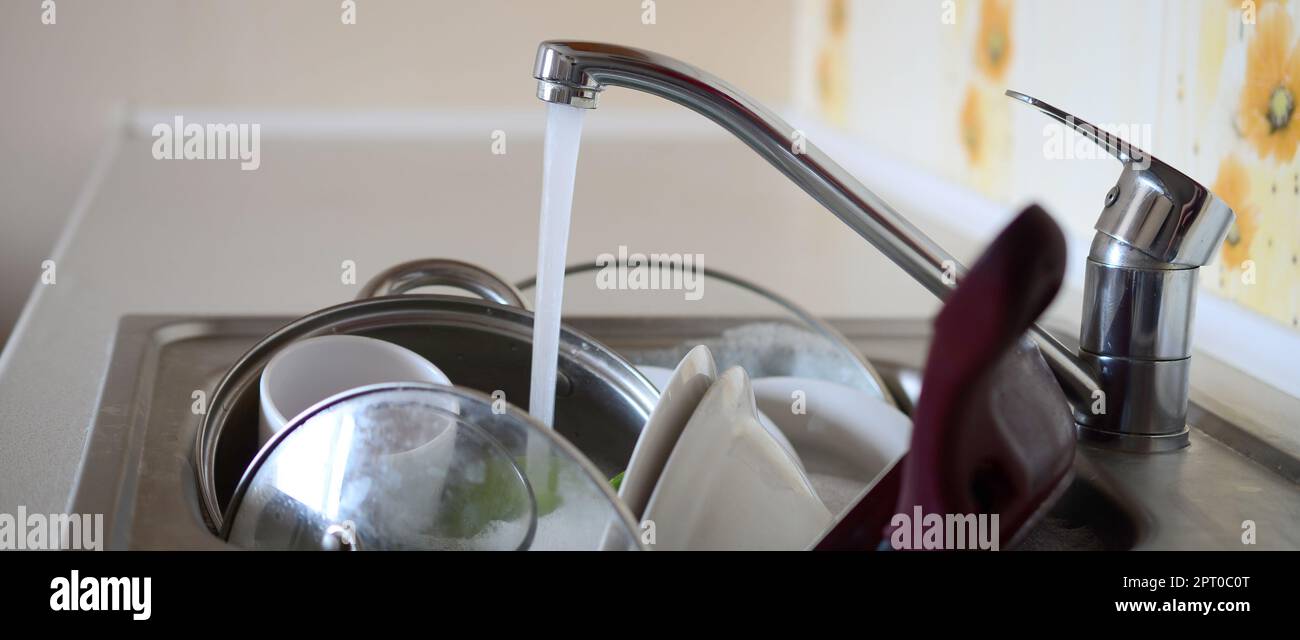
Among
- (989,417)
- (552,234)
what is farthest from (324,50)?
(989,417)

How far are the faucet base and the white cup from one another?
0.36 m

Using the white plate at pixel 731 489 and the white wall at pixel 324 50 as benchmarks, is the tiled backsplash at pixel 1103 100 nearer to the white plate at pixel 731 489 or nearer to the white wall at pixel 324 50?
the white plate at pixel 731 489

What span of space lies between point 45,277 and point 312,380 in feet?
1.82

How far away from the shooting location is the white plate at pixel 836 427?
77 cm

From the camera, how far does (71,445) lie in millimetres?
630

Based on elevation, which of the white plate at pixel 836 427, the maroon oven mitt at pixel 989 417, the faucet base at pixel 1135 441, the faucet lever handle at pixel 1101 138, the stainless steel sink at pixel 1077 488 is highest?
the faucet lever handle at pixel 1101 138

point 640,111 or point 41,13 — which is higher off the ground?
point 41,13

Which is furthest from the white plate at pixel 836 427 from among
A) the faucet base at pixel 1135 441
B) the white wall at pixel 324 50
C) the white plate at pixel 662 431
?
the white wall at pixel 324 50

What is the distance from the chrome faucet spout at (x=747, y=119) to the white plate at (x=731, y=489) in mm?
111

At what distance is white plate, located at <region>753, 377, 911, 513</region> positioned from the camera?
0.77m

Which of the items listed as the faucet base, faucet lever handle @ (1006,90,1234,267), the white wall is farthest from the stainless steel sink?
the white wall

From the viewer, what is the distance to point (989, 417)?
39 centimetres

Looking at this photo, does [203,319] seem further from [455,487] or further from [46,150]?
[46,150]
